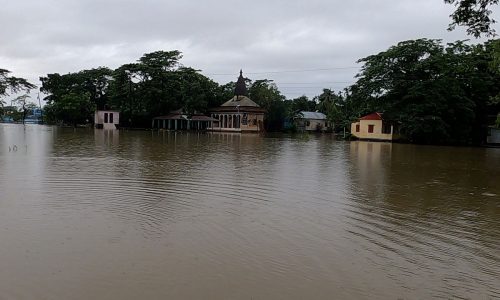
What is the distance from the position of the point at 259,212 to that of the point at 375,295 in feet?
13.1

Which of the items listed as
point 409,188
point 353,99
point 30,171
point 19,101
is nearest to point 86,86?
point 19,101

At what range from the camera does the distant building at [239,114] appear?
202ft

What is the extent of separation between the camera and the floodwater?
4723mm

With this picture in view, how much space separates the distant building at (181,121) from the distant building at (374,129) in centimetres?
2205

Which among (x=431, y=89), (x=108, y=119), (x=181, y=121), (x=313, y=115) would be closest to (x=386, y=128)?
(x=431, y=89)

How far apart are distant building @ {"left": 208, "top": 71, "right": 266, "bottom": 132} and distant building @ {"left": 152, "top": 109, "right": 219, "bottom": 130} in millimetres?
1352

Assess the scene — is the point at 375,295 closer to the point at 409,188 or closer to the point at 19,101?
the point at 409,188

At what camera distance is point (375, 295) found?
461 centimetres

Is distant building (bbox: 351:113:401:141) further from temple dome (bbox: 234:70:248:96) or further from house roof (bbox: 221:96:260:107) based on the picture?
temple dome (bbox: 234:70:248:96)

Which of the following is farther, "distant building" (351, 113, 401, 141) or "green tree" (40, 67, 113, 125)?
"green tree" (40, 67, 113, 125)

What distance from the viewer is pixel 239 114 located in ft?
201

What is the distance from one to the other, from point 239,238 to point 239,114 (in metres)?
55.1

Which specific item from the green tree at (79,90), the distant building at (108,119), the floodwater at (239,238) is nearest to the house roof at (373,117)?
the floodwater at (239,238)

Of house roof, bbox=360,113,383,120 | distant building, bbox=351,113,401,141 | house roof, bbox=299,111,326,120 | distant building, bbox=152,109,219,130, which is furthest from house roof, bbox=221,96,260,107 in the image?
house roof, bbox=360,113,383,120
